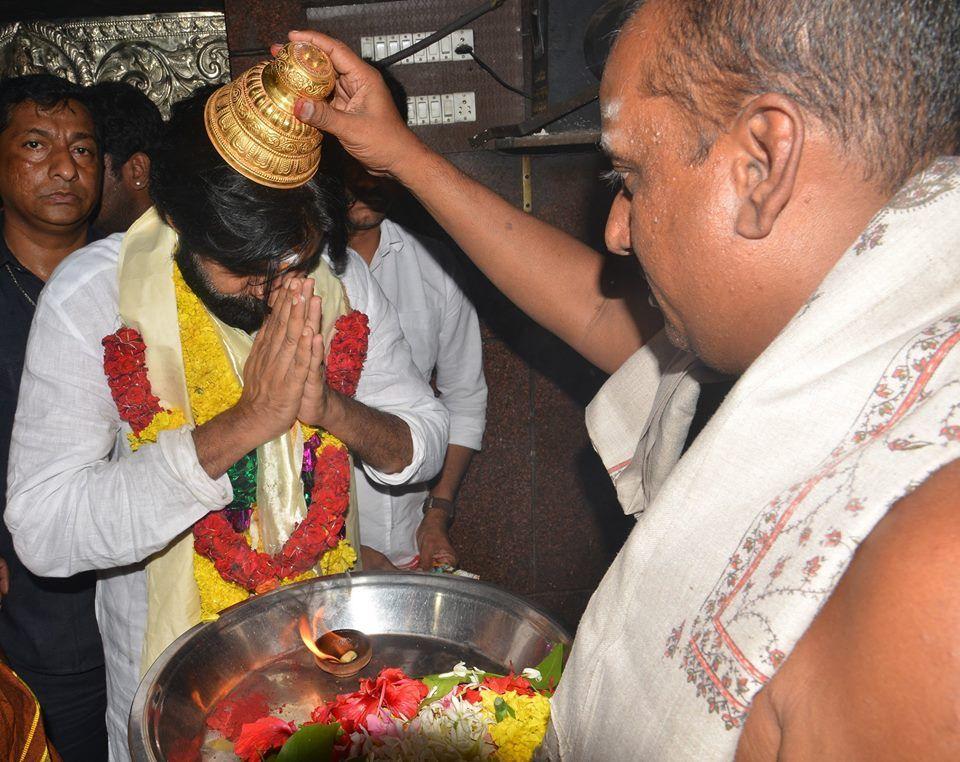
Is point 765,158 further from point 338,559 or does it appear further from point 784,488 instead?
point 338,559

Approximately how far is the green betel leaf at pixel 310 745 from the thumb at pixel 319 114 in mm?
1231

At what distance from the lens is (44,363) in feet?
6.73

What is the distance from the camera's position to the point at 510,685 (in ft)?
5.21

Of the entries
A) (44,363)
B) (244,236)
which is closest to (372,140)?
(244,236)

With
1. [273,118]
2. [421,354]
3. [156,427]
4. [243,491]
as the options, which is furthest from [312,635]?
[421,354]

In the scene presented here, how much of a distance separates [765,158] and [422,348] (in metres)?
2.70

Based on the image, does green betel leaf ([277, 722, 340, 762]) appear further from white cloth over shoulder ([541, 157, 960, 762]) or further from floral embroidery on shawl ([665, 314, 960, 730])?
floral embroidery on shawl ([665, 314, 960, 730])

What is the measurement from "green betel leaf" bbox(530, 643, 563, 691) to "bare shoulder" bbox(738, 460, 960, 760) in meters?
0.84

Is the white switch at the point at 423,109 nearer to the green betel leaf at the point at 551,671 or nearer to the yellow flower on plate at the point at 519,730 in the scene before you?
the green betel leaf at the point at 551,671

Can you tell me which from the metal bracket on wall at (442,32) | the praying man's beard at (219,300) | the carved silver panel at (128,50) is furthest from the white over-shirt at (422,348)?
the carved silver panel at (128,50)

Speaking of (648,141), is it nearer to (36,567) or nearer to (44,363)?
(44,363)

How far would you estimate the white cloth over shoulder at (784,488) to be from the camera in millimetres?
824

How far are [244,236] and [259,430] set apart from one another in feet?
1.62

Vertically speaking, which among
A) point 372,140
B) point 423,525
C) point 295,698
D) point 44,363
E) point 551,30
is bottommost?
point 423,525
